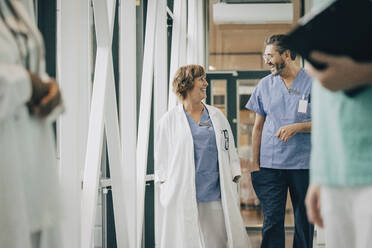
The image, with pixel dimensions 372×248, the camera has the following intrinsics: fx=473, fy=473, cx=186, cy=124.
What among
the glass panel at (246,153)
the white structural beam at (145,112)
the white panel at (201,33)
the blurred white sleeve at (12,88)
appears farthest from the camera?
the white panel at (201,33)

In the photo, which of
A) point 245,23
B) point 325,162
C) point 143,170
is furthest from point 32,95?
point 245,23

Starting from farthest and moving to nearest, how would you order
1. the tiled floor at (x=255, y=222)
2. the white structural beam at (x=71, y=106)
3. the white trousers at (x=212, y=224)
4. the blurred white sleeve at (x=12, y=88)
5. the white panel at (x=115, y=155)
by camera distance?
1. the tiled floor at (x=255, y=222)
2. the white trousers at (x=212, y=224)
3. the white panel at (x=115, y=155)
4. the white structural beam at (x=71, y=106)
5. the blurred white sleeve at (x=12, y=88)

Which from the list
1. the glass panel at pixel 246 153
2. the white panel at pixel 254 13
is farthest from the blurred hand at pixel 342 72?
the white panel at pixel 254 13

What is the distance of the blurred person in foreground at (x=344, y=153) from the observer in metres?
1.12

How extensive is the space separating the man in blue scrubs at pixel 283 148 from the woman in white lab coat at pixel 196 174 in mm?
194

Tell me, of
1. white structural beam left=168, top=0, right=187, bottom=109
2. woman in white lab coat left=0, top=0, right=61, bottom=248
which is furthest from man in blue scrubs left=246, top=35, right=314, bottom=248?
woman in white lab coat left=0, top=0, right=61, bottom=248

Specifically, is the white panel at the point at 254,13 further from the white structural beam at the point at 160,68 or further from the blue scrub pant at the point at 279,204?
the blue scrub pant at the point at 279,204

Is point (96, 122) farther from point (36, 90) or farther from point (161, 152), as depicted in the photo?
point (36, 90)

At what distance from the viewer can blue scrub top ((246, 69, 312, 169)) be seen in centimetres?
299

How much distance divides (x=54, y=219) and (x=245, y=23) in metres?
5.15

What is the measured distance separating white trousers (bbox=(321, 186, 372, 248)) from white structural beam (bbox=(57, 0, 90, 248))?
1.03 meters

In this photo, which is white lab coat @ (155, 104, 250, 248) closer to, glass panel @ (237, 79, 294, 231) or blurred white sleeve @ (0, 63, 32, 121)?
blurred white sleeve @ (0, 63, 32, 121)

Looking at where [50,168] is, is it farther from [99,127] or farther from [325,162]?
[99,127]

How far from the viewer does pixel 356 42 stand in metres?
1.10
